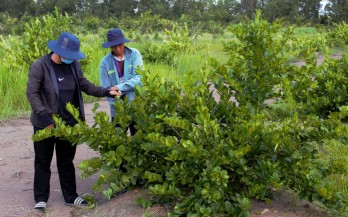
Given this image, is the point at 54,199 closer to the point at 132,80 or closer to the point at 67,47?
the point at 132,80

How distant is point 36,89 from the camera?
12.6ft

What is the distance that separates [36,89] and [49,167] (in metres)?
0.74

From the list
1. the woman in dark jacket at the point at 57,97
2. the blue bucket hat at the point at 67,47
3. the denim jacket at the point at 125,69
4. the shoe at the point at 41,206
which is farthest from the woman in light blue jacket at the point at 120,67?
the shoe at the point at 41,206

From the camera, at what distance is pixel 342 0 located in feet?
135

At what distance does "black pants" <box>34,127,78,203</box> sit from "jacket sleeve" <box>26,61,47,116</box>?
276mm

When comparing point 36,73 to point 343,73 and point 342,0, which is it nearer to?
point 343,73

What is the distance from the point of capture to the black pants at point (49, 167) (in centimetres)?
405

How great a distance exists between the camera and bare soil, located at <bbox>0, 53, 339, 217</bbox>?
3.69 m

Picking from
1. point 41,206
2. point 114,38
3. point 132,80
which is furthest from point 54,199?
point 114,38

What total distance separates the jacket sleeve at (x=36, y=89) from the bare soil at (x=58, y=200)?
93 centimetres

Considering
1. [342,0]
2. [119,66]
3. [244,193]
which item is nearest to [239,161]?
[244,193]

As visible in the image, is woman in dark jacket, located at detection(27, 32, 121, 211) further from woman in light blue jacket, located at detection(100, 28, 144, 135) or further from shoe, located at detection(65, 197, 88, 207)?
woman in light blue jacket, located at detection(100, 28, 144, 135)

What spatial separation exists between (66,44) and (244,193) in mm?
1831

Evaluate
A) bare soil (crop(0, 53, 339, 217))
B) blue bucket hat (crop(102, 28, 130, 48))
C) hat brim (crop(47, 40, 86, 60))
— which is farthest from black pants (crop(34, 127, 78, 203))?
blue bucket hat (crop(102, 28, 130, 48))
